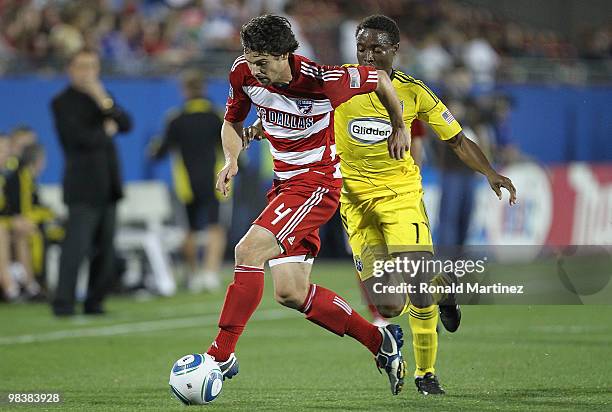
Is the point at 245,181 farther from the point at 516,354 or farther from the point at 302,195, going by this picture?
the point at 302,195

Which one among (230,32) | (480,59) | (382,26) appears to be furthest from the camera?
(480,59)

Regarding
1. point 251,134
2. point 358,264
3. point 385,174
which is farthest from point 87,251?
point 251,134

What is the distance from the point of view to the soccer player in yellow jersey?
760 centimetres

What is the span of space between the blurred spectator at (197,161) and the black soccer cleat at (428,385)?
8.33 metres

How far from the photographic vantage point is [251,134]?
7355 mm

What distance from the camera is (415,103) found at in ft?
25.4

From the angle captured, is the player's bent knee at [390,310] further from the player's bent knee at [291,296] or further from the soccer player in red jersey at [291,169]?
the player's bent knee at [291,296]

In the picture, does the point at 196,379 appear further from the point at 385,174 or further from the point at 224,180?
the point at 385,174

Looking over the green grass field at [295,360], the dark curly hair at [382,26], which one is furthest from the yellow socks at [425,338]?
the dark curly hair at [382,26]

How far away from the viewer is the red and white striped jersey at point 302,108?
6.72 meters

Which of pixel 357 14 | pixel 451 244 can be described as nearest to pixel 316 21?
pixel 357 14

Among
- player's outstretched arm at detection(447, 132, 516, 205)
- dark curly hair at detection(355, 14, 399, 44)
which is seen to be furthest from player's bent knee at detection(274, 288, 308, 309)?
dark curly hair at detection(355, 14, 399, 44)

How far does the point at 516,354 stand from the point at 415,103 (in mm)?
2453

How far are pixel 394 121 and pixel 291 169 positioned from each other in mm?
740
